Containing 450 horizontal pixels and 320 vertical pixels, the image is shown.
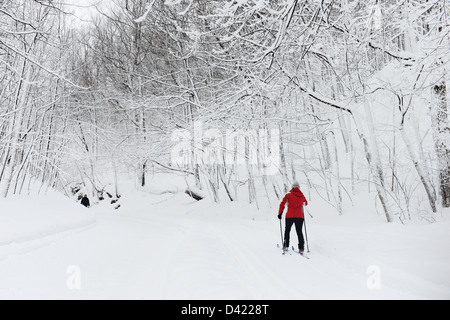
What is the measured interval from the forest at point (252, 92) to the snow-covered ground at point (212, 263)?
7.27 ft

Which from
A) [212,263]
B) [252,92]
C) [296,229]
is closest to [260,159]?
[252,92]

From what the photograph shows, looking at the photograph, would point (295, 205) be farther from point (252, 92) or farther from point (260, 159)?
point (260, 159)

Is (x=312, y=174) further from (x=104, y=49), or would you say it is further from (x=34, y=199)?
(x=104, y=49)

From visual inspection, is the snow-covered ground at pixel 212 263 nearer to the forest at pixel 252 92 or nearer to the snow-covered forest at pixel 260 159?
the snow-covered forest at pixel 260 159

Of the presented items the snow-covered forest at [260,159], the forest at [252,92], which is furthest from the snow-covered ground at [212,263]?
the forest at [252,92]

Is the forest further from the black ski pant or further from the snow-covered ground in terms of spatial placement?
the black ski pant

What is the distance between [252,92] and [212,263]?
14.3 ft

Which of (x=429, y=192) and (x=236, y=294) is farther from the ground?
(x=429, y=192)

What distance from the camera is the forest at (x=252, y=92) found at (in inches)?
218

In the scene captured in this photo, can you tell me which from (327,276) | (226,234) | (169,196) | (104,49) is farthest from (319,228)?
(104,49)

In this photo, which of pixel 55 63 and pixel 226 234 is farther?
pixel 55 63

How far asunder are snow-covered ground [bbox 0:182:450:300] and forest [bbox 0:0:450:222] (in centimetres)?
221

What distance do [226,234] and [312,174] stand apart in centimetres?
772

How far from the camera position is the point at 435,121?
7910 mm
